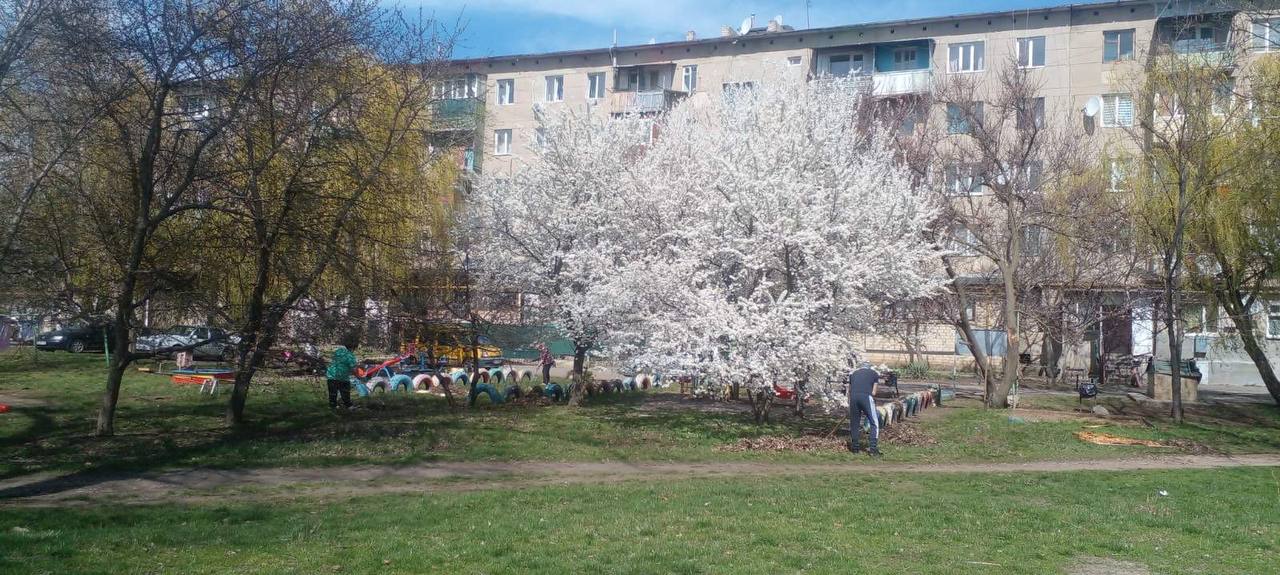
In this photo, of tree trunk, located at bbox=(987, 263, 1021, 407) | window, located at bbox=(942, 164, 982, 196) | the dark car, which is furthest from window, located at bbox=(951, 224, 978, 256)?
the dark car

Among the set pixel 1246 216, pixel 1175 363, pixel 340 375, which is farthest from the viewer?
pixel 1246 216

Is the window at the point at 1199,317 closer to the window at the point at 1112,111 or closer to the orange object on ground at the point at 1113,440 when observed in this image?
the orange object on ground at the point at 1113,440

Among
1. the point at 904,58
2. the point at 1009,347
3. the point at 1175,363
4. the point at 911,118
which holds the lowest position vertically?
the point at 1175,363

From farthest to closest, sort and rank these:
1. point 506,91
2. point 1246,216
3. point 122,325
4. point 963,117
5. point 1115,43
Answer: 1. point 506,91
2. point 1115,43
3. point 963,117
4. point 1246,216
5. point 122,325

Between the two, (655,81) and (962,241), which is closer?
(962,241)

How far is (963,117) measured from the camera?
25.2m

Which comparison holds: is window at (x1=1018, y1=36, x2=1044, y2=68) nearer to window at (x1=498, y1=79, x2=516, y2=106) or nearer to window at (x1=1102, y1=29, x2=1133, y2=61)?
window at (x1=1102, y1=29, x2=1133, y2=61)

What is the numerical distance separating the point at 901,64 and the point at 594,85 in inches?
572

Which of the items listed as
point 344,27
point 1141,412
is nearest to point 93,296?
point 344,27

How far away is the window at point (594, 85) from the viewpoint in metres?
46.8

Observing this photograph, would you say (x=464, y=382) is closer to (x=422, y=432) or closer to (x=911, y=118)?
(x=422, y=432)

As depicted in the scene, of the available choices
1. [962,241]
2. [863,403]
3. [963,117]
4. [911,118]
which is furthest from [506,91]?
[863,403]

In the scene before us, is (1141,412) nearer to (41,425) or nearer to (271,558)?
(271,558)

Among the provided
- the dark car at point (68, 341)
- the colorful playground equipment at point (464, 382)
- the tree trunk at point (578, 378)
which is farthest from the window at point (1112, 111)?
the dark car at point (68, 341)
